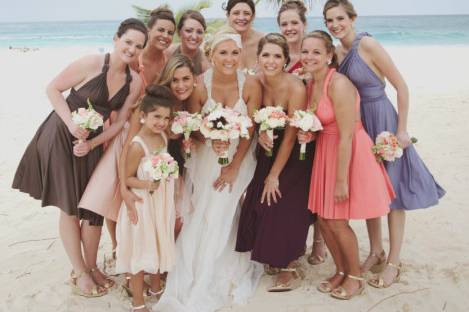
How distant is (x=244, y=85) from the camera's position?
181 inches

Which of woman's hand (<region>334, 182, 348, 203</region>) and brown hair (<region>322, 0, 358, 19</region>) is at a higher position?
brown hair (<region>322, 0, 358, 19</region>)

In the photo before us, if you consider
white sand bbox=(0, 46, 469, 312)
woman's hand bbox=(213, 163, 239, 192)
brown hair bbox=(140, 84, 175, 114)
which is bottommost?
white sand bbox=(0, 46, 469, 312)

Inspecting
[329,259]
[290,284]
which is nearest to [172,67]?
[290,284]

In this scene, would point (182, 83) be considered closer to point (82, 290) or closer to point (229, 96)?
point (229, 96)

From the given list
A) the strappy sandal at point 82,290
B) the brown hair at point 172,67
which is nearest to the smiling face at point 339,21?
the brown hair at point 172,67

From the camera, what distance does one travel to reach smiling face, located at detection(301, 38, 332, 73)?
423 cm

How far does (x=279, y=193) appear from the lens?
15.0ft

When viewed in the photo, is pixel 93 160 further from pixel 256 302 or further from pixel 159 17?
pixel 256 302

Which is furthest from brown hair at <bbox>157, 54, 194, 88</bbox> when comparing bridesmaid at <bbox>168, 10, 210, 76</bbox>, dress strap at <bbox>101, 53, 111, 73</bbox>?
bridesmaid at <bbox>168, 10, 210, 76</bbox>

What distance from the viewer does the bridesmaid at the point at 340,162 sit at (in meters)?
4.18

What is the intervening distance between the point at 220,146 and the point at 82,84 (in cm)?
147

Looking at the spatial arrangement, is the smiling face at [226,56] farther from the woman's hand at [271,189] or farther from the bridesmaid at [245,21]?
the bridesmaid at [245,21]

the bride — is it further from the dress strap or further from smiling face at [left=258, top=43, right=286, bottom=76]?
the dress strap

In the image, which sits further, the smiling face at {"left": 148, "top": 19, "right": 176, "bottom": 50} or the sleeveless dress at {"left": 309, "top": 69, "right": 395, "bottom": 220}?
the smiling face at {"left": 148, "top": 19, "right": 176, "bottom": 50}
